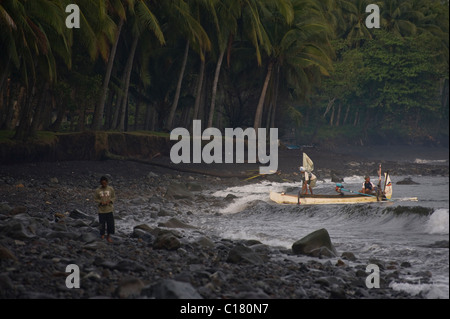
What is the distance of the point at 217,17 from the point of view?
3453 centimetres

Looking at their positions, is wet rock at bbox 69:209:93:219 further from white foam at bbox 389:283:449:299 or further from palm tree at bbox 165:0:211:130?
palm tree at bbox 165:0:211:130

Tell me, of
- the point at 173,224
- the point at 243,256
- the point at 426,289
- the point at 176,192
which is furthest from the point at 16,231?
the point at 176,192

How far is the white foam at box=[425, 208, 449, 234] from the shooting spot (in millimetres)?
15671

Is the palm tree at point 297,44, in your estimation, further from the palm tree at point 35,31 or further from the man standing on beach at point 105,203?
the man standing on beach at point 105,203

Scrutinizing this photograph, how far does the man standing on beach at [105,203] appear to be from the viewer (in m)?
11.9

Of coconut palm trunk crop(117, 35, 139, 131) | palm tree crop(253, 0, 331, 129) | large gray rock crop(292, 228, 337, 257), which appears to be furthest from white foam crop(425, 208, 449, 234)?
palm tree crop(253, 0, 331, 129)

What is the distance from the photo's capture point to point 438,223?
16.1m

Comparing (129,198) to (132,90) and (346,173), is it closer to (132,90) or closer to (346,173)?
(132,90)

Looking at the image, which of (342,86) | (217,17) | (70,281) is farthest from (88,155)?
(342,86)

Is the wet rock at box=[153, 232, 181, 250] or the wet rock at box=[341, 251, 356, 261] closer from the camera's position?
the wet rock at box=[153, 232, 181, 250]

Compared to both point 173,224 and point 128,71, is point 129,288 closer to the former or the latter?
point 173,224

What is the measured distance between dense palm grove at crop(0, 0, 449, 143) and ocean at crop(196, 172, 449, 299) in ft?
31.4

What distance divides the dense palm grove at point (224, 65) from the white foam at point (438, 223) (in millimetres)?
14267

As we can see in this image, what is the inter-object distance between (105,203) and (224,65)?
30.6m
